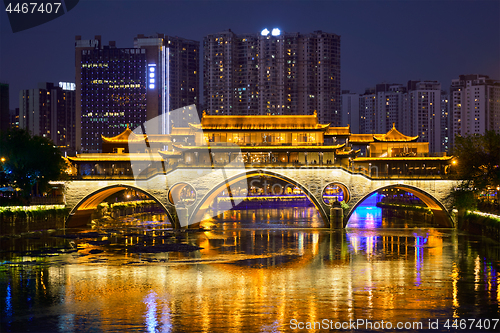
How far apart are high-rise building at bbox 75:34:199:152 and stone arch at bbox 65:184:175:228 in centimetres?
9458

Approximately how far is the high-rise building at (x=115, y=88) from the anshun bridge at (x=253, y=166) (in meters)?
80.7

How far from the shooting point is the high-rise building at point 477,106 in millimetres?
147250

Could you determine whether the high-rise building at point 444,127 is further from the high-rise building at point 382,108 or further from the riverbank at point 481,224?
the riverbank at point 481,224

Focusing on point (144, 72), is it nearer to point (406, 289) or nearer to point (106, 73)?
point (106, 73)

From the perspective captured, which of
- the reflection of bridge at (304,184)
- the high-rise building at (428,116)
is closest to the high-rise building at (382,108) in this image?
the high-rise building at (428,116)

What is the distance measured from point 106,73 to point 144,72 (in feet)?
38.3

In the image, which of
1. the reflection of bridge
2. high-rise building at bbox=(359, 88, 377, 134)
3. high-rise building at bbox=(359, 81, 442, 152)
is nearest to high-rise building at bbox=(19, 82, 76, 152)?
high-rise building at bbox=(359, 88, 377, 134)

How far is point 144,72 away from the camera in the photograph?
154 metres

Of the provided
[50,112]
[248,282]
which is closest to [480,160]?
[248,282]

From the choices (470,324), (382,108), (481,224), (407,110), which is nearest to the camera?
(470,324)

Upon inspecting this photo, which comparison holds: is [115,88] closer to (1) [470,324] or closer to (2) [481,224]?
(2) [481,224]
